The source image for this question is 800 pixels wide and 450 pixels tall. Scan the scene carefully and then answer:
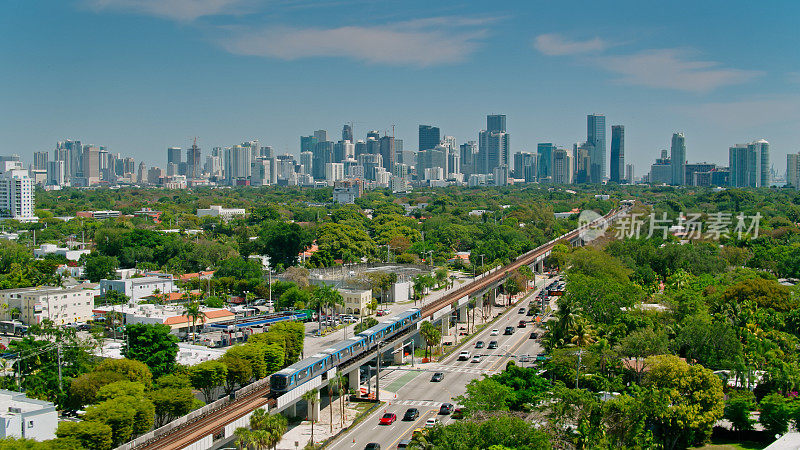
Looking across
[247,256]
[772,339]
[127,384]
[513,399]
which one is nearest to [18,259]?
[247,256]

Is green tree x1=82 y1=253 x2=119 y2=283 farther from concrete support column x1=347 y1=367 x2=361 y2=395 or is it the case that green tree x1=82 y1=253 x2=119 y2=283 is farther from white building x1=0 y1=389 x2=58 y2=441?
white building x1=0 y1=389 x2=58 y2=441

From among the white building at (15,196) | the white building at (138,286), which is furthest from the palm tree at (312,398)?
the white building at (15,196)

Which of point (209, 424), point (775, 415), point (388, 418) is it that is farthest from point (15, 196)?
point (775, 415)

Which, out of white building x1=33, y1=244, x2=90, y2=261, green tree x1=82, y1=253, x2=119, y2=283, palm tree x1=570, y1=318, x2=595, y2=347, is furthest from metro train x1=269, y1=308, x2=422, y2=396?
white building x1=33, y1=244, x2=90, y2=261

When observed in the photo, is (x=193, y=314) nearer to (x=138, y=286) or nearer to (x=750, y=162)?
(x=138, y=286)

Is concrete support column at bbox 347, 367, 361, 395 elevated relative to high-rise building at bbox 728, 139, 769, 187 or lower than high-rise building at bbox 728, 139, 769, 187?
lower

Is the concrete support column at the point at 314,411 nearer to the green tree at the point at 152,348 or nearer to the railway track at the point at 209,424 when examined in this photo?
the railway track at the point at 209,424
